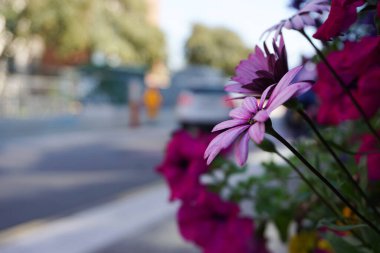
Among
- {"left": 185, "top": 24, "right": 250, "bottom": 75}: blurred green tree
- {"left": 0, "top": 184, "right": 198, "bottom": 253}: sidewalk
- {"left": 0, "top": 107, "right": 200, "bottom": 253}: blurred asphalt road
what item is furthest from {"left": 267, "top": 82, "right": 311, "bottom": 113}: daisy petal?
{"left": 185, "top": 24, "right": 250, "bottom": 75}: blurred green tree

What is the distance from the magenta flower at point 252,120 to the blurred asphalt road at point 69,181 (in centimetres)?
A: 62

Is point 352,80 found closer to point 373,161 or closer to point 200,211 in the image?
point 373,161

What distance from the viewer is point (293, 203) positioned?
88cm

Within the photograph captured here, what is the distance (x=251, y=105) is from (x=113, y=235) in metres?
1.94

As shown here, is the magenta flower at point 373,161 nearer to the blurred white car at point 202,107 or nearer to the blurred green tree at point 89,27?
the blurred white car at point 202,107

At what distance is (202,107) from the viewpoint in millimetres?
10359

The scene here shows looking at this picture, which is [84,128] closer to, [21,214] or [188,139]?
[21,214]

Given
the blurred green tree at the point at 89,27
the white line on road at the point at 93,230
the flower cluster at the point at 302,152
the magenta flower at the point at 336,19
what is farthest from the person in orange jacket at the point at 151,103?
the magenta flower at the point at 336,19

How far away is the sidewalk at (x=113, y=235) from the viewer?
1933 mm

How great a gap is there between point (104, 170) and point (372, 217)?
17.9 ft

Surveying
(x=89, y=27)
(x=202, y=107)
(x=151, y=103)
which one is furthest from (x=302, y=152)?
(x=89, y=27)

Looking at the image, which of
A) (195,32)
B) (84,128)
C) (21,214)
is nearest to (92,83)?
(84,128)

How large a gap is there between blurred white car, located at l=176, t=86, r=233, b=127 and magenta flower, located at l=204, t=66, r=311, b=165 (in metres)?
9.75

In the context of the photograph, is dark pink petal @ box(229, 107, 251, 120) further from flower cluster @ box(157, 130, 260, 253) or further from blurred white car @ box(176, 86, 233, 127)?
blurred white car @ box(176, 86, 233, 127)
